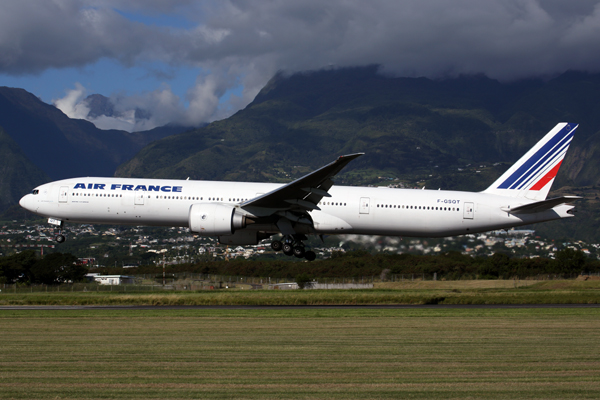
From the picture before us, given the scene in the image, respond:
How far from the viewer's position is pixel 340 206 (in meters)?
32.6

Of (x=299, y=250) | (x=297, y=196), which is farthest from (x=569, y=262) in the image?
(x=297, y=196)

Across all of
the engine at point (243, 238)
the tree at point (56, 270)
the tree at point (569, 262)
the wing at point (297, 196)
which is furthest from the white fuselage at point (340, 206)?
the tree at point (569, 262)

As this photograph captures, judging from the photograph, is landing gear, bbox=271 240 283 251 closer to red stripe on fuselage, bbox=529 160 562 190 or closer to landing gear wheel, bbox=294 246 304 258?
landing gear wheel, bbox=294 246 304 258

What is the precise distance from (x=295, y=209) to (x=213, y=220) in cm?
430

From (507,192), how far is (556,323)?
12.2 metres

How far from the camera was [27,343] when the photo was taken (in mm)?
18000

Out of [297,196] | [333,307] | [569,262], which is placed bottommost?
[333,307]

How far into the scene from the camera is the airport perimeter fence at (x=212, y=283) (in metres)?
45.7

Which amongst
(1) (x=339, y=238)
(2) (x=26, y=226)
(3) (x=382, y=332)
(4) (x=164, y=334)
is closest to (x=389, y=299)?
(1) (x=339, y=238)

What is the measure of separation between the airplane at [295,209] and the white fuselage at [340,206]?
0.05 m

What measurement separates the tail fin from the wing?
37.8 feet

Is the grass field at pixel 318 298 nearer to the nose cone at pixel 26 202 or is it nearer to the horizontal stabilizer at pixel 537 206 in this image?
the horizontal stabilizer at pixel 537 206

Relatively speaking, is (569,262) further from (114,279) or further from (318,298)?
(114,279)

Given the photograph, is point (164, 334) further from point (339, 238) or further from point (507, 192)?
point (507, 192)
